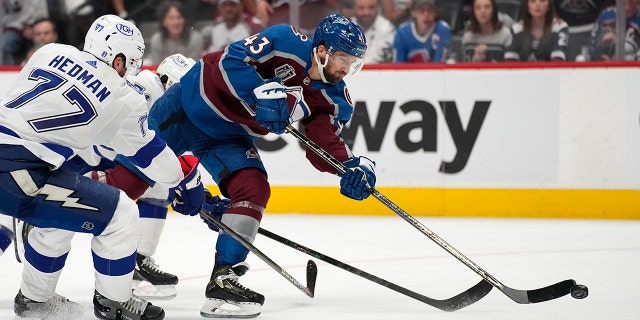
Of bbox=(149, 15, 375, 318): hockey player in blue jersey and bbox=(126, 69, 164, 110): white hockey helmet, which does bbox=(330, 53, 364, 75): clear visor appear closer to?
bbox=(149, 15, 375, 318): hockey player in blue jersey

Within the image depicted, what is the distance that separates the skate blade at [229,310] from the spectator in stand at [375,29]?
3.35 meters

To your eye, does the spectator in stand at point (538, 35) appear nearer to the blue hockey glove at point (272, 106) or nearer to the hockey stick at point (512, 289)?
the hockey stick at point (512, 289)

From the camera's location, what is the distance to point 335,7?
22.5ft

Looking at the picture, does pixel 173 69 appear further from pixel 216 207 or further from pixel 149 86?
pixel 216 207

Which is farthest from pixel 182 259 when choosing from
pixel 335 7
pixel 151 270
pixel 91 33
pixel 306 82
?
pixel 335 7

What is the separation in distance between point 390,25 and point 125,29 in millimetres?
3578

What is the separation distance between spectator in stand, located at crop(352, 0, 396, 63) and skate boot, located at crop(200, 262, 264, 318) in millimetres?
3332

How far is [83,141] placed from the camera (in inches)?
128

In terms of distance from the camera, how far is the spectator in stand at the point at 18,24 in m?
7.19

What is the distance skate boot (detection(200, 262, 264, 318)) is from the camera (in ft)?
11.9

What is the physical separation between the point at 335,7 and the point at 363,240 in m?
1.78

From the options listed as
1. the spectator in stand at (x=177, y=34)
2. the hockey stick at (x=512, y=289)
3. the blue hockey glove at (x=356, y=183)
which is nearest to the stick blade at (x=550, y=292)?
the hockey stick at (x=512, y=289)

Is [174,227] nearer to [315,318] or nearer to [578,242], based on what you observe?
[578,242]

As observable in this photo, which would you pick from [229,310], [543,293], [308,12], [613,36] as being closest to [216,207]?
[229,310]
